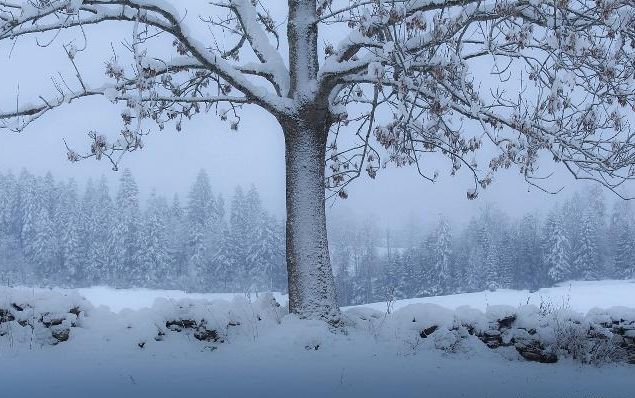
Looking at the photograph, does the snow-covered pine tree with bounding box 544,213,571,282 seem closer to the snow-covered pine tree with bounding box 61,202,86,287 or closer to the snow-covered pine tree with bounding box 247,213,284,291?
the snow-covered pine tree with bounding box 247,213,284,291

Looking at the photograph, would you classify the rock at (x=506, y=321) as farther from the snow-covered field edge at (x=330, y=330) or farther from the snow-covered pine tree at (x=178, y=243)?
the snow-covered pine tree at (x=178, y=243)

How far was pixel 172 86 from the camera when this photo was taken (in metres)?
9.65

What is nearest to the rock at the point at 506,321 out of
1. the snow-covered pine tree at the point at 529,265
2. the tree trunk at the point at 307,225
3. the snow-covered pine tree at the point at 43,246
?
the tree trunk at the point at 307,225

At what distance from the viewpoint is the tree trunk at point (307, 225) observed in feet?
26.1

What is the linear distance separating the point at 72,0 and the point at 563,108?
19.5 feet

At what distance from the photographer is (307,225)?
8125 millimetres

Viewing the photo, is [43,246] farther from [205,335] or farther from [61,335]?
[205,335]

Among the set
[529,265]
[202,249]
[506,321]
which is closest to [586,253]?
[529,265]

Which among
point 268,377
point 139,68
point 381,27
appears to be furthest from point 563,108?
point 139,68

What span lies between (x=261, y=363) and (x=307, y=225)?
222 cm

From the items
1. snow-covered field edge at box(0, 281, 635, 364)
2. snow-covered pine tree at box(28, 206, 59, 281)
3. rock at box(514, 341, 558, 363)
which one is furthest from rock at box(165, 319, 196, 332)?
snow-covered pine tree at box(28, 206, 59, 281)

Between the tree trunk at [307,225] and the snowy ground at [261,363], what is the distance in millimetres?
418

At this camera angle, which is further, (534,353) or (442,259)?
(442,259)

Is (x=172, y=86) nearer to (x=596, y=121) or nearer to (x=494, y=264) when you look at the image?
(x=596, y=121)
